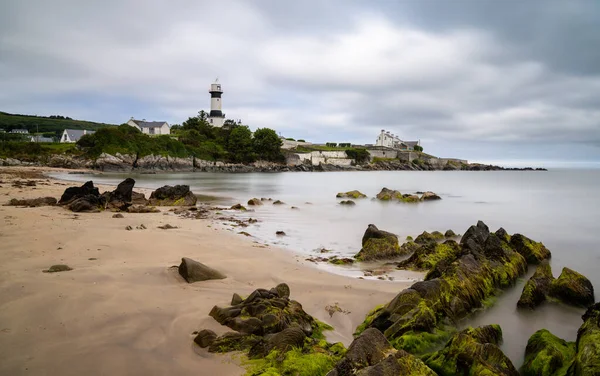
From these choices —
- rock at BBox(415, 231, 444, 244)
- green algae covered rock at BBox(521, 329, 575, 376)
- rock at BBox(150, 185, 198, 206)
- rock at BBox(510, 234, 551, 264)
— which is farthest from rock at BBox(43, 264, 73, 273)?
rock at BBox(150, 185, 198, 206)

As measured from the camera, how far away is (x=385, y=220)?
60.0 feet

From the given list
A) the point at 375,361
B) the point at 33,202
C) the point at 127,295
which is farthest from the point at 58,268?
the point at 33,202

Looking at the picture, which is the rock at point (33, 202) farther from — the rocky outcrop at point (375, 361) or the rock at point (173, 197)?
the rocky outcrop at point (375, 361)

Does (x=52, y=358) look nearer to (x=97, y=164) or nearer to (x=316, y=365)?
(x=316, y=365)

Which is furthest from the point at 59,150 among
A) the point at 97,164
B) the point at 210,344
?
the point at 210,344

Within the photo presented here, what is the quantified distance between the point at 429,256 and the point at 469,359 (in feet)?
17.9

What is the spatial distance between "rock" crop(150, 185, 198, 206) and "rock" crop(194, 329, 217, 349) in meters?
14.3

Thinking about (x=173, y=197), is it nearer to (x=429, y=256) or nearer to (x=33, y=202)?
(x=33, y=202)

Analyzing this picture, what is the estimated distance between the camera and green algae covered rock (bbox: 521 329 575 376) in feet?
12.9

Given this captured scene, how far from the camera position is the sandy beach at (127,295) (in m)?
3.66

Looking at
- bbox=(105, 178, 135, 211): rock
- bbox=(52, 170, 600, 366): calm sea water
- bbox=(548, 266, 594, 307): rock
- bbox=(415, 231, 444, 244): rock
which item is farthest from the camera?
bbox=(105, 178, 135, 211): rock

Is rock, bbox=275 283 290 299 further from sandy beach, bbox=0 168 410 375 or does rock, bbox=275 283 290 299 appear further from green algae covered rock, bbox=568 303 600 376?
green algae covered rock, bbox=568 303 600 376

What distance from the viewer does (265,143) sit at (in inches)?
3482

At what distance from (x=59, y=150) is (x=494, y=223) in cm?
6626
